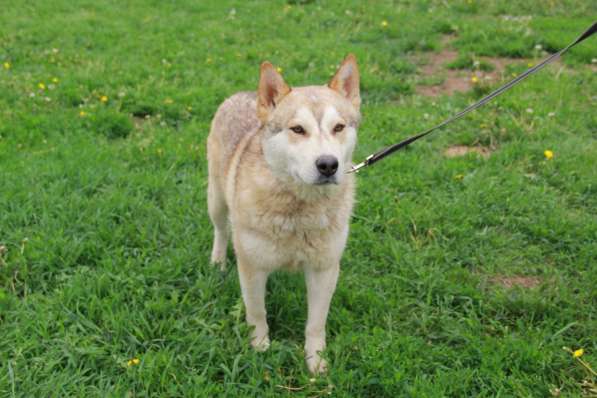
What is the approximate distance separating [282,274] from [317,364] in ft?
2.85

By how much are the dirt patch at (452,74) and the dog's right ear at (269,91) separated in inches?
156

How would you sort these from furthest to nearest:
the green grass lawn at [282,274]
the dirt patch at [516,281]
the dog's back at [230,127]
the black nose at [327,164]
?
the dirt patch at [516,281], the dog's back at [230,127], the green grass lawn at [282,274], the black nose at [327,164]

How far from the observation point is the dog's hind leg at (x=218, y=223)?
3.79 meters

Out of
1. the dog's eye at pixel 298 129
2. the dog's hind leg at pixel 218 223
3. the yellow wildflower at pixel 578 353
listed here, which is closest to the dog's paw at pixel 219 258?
the dog's hind leg at pixel 218 223

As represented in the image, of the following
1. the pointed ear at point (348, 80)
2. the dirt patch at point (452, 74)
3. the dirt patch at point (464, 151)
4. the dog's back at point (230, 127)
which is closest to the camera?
the pointed ear at point (348, 80)

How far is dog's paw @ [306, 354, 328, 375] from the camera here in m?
2.98

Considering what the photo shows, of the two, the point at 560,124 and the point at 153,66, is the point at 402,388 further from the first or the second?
the point at 153,66

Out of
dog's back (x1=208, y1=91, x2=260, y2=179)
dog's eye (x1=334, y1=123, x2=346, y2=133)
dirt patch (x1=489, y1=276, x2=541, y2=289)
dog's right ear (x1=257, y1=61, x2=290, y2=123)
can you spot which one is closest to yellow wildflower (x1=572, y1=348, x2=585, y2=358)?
dirt patch (x1=489, y1=276, x2=541, y2=289)

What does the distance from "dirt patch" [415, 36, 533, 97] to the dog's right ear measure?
13.0ft

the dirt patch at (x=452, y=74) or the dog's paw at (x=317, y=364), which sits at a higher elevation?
the dirt patch at (x=452, y=74)

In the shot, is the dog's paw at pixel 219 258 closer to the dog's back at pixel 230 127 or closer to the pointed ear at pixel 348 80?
the dog's back at pixel 230 127

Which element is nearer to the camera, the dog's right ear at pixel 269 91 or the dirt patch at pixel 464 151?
the dog's right ear at pixel 269 91

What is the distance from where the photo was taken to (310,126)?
277 centimetres

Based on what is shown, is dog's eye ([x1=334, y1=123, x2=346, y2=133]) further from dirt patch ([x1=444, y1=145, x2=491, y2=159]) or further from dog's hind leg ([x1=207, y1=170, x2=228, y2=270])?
dirt patch ([x1=444, y1=145, x2=491, y2=159])
